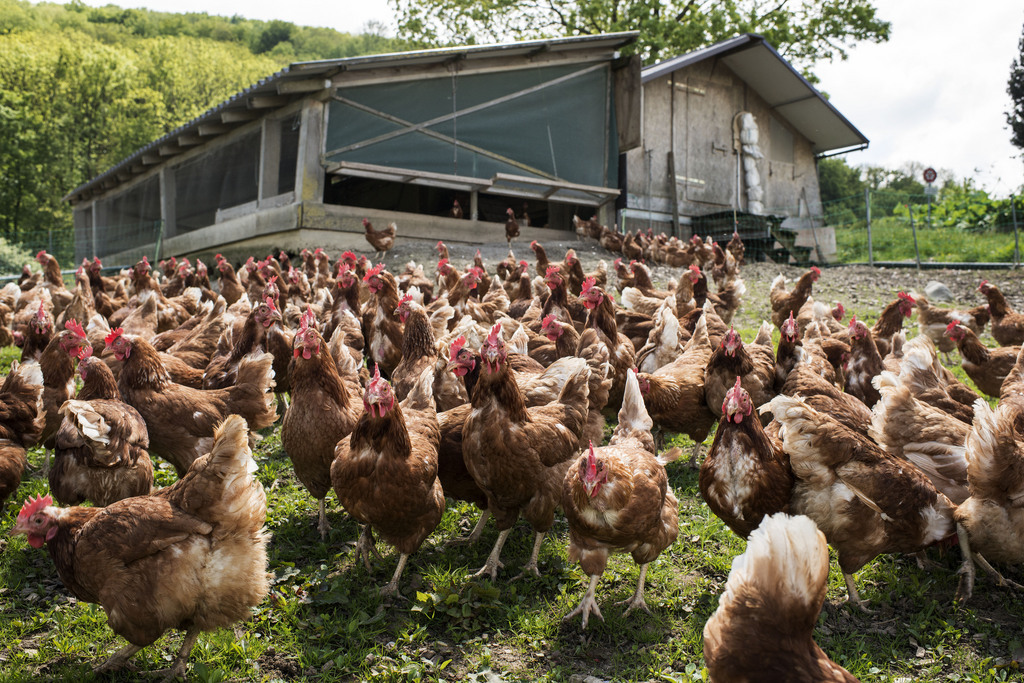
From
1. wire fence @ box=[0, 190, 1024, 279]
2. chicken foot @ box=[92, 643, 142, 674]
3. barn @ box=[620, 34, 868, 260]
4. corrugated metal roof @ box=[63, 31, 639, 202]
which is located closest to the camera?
chicken foot @ box=[92, 643, 142, 674]

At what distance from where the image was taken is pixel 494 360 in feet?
12.9

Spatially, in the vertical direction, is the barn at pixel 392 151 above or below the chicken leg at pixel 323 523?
above

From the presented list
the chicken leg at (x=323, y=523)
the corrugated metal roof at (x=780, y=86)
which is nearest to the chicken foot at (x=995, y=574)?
the chicken leg at (x=323, y=523)

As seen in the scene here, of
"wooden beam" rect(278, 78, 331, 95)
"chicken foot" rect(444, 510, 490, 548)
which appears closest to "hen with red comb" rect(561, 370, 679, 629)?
"chicken foot" rect(444, 510, 490, 548)

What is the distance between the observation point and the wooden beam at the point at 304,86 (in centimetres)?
1359

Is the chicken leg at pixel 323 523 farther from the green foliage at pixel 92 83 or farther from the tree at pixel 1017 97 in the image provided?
the tree at pixel 1017 97

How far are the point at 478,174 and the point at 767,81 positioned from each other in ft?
38.9

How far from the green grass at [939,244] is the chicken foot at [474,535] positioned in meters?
17.9

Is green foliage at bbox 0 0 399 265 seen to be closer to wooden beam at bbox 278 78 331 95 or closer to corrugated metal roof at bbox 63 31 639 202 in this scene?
corrugated metal roof at bbox 63 31 639 202

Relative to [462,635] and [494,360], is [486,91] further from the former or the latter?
[462,635]

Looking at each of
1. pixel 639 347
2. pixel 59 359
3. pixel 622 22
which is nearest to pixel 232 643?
pixel 59 359

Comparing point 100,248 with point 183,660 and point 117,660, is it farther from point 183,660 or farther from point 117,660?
point 183,660

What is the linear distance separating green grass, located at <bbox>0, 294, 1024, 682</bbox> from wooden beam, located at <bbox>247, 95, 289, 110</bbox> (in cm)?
1200

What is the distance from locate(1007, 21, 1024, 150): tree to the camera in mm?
26625
